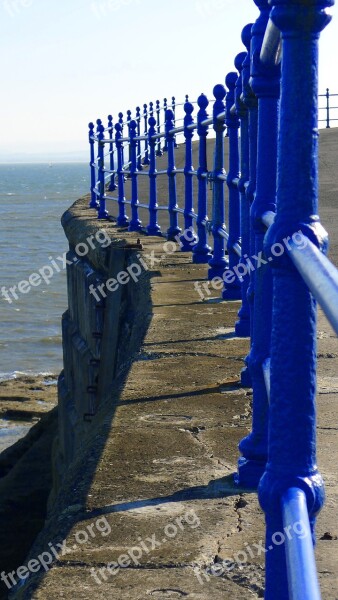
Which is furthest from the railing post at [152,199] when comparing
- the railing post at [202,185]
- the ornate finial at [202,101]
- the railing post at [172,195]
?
the ornate finial at [202,101]

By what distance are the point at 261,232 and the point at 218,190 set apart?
3375 millimetres

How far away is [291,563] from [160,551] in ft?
3.30

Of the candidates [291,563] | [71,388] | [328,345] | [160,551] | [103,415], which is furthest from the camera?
[71,388]

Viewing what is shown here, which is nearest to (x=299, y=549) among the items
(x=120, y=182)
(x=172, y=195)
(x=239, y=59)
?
(x=239, y=59)

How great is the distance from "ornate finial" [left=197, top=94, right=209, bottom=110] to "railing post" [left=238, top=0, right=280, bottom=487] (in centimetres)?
421

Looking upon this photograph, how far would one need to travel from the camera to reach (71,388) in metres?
8.76

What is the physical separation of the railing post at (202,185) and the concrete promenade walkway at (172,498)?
2.62 meters

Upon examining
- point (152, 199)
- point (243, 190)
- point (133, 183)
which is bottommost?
point (152, 199)

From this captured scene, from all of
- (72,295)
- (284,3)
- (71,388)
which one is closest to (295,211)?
(284,3)

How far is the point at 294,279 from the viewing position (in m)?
1.43

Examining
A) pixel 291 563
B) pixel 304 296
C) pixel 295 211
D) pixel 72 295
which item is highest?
pixel 295 211

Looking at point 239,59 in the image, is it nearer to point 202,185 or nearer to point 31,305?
point 202,185

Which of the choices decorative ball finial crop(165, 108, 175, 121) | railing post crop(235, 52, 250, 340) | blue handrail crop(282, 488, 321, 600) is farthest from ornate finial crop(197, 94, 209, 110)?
blue handrail crop(282, 488, 321, 600)

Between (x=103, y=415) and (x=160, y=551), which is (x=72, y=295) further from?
(x=160, y=551)
